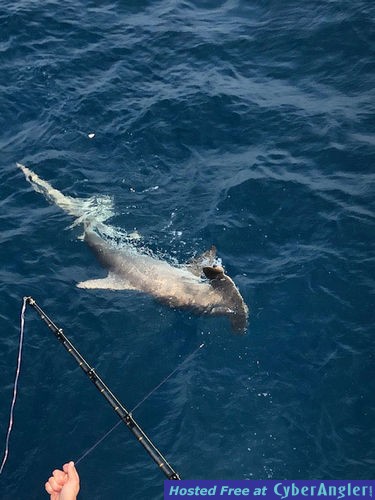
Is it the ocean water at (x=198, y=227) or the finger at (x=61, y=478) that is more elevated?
the finger at (x=61, y=478)

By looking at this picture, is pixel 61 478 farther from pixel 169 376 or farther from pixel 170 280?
pixel 170 280

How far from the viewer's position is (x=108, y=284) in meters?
13.4

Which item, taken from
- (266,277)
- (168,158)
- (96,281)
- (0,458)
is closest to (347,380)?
(266,277)

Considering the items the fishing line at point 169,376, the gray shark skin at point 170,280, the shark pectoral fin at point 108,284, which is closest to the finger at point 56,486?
the fishing line at point 169,376

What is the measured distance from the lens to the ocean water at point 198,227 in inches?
435

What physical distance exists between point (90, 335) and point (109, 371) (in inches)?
40.8

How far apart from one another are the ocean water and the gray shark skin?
0.30 meters

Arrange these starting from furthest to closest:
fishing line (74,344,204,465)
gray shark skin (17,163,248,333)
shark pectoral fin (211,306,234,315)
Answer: shark pectoral fin (211,306,234,315) → gray shark skin (17,163,248,333) → fishing line (74,344,204,465)

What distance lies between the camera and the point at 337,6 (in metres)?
21.1

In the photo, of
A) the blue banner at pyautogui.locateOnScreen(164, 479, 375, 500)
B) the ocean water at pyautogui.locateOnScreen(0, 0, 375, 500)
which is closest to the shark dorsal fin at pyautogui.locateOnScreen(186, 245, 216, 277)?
the ocean water at pyautogui.locateOnScreen(0, 0, 375, 500)

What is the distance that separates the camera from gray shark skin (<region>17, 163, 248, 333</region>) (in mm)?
12477

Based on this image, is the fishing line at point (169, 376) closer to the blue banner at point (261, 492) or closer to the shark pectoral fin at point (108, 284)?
the shark pectoral fin at point (108, 284)

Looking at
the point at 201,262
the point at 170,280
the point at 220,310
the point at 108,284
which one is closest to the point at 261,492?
the point at 220,310

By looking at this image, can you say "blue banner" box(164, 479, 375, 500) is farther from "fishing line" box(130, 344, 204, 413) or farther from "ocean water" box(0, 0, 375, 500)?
"fishing line" box(130, 344, 204, 413)
